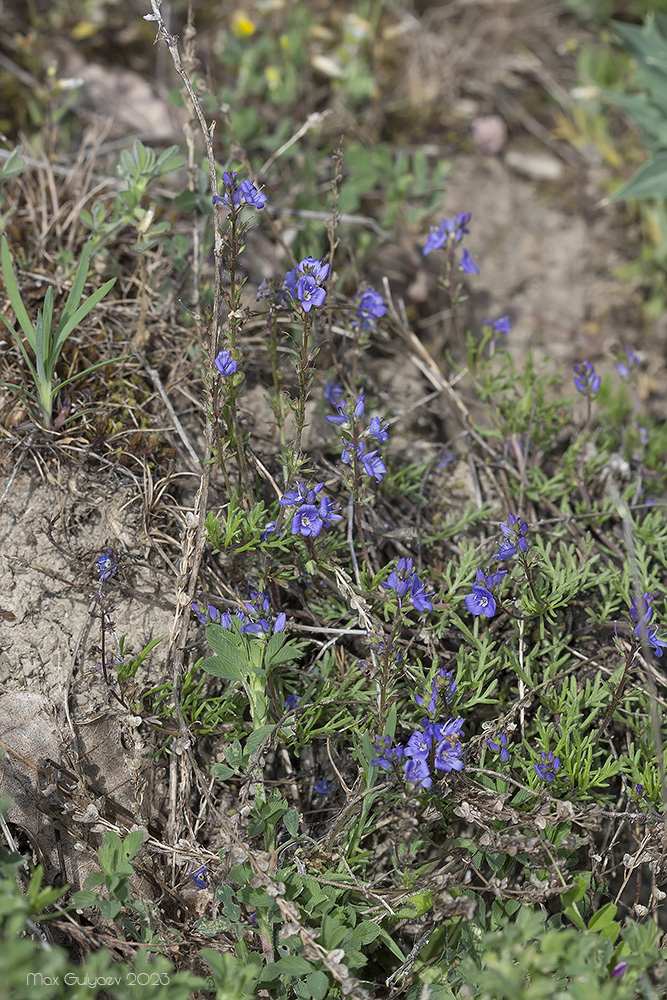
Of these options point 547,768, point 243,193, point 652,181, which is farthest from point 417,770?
point 652,181

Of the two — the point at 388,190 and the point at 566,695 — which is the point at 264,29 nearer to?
the point at 388,190

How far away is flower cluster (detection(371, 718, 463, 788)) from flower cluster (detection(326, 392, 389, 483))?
0.81 metres

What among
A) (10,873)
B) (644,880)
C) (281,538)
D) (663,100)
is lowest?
(644,880)

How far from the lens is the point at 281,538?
2.61 meters

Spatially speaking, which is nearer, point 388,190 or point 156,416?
point 156,416

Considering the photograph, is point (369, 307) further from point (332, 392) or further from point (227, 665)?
point (227, 665)

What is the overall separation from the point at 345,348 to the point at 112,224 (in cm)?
104

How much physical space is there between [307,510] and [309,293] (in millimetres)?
664

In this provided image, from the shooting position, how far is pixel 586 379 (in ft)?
10.3

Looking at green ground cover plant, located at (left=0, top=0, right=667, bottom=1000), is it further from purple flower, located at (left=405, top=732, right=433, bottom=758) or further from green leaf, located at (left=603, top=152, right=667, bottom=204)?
green leaf, located at (left=603, top=152, right=667, bottom=204)

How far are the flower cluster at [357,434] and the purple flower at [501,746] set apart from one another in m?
0.89

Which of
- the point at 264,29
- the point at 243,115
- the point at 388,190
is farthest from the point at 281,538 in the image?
the point at 264,29

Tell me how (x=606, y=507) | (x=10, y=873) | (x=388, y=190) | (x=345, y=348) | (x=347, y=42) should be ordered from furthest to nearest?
(x=347, y=42) < (x=388, y=190) < (x=345, y=348) < (x=606, y=507) < (x=10, y=873)

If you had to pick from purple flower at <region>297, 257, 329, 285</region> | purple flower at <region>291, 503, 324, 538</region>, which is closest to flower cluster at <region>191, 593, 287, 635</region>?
purple flower at <region>291, 503, 324, 538</region>
